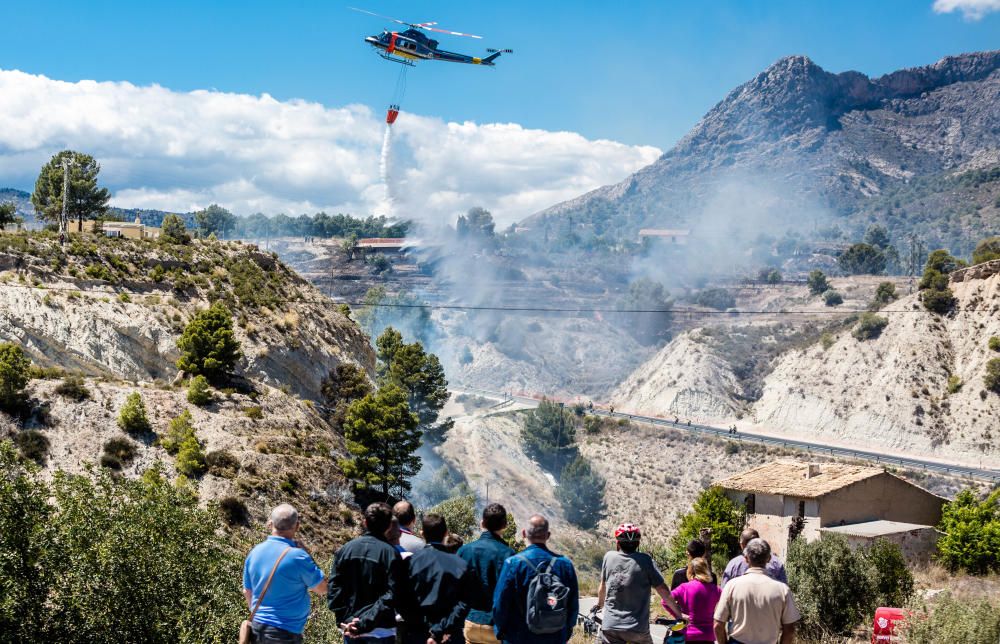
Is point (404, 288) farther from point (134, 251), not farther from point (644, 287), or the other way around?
point (134, 251)

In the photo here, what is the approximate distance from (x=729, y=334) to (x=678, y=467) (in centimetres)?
3588

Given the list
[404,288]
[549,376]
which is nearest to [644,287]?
[549,376]

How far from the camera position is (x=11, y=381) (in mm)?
34531

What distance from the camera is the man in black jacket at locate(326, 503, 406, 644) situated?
840cm

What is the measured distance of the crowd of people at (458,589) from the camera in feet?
27.3

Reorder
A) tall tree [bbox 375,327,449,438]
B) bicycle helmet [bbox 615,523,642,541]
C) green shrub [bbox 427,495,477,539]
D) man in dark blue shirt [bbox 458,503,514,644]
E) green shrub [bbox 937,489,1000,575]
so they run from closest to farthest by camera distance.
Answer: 1. man in dark blue shirt [bbox 458,503,514,644]
2. bicycle helmet [bbox 615,523,642,541]
3. green shrub [bbox 937,489,1000,575]
4. green shrub [bbox 427,495,477,539]
5. tall tree [bbox 375,327,449,438]

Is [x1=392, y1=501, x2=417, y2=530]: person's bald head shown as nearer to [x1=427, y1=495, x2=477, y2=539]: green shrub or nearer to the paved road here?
[x1=427, y1=495, x2=477, y2=539]: green shrub

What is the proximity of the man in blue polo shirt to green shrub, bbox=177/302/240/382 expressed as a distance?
3707 centimetres

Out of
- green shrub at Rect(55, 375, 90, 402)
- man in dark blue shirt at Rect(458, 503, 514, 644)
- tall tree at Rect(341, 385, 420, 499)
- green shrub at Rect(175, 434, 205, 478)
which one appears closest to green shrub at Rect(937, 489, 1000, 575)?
tall tree at Rect(341, 385, 420, 499)

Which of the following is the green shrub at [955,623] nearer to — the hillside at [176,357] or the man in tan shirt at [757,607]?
the man in tan shirt at [757,607]

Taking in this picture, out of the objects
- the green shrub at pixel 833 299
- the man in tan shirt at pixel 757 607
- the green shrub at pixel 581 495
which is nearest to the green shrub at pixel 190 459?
the man in tan shirt at pixel 757 607

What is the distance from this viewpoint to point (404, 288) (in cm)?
14912

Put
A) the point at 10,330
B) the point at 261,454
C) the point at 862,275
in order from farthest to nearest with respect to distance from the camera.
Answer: the point at 862,275 → the point at 10,330 → the point at 261,454

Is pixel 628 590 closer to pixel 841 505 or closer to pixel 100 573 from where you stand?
pixel 100 573
